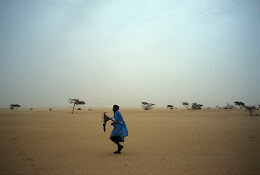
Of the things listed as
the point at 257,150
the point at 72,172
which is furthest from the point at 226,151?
the point at 72,172

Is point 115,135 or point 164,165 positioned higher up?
point 115,135

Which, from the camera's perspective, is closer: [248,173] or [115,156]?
[248,173]

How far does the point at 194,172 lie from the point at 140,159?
2.13 meters

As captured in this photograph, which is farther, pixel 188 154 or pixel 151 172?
pixel 188 154

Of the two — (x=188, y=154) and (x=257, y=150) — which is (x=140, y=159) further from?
(x=257, y=150)

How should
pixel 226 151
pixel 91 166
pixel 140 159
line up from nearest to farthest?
pixel 91 166 < pixel 140 159 < pixel 226 151

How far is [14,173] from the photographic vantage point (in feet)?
17.1

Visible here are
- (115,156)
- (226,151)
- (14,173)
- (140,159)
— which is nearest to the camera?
(14,173)

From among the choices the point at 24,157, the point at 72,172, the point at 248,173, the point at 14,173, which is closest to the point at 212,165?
the point at 248,173

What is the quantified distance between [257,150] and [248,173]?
12.3ft

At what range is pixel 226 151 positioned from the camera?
8.16 meters

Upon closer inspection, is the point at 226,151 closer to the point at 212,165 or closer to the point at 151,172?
the point at 212,165

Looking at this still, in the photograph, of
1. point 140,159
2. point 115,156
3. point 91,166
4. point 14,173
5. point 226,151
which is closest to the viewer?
point 14,173

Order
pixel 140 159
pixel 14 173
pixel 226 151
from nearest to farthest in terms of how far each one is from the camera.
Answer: pixel 14 173 < pixel 140 159 < pixel 226 151
